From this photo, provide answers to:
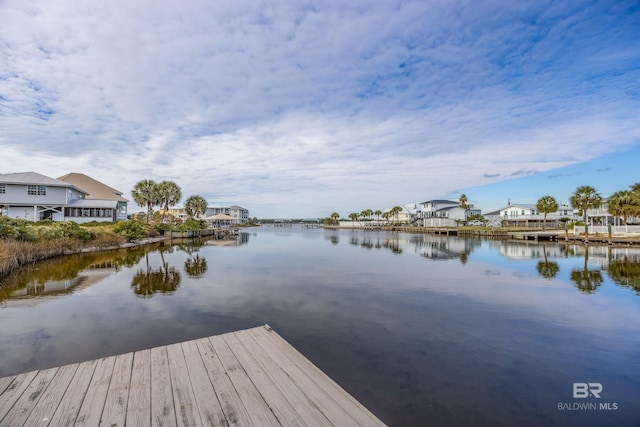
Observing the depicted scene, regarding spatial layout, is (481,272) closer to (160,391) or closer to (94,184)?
(160,391)

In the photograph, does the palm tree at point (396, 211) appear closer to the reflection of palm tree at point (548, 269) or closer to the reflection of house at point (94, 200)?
the reflection of house at point (94, 200)

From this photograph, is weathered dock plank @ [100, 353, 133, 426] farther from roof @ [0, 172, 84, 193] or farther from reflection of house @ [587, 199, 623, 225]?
reflection of house @ [587, 199, 623, 225]

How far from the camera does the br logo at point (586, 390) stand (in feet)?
19.0

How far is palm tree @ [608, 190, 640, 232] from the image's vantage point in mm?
36750

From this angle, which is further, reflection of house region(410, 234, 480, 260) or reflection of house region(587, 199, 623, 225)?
reflection of house region(587, 199, 623, 225)

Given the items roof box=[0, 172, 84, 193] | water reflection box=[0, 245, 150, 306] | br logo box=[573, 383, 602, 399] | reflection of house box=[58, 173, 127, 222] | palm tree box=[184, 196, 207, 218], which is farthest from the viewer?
palm tree box=[184, 196, 207, 218]

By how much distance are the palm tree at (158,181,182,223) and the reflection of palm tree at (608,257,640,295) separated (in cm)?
5553

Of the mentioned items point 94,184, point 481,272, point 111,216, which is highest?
point 94,184

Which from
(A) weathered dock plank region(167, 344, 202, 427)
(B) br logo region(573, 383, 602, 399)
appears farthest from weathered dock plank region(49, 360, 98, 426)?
(B) br logo region(573, 383, 602, 399)

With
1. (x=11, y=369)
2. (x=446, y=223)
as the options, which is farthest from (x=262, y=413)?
(x=446, y=223)

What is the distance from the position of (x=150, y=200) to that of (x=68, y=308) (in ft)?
146

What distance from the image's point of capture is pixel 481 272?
63.6ft

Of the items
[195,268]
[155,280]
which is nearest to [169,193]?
[195,268]

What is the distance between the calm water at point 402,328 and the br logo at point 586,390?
67 mm
